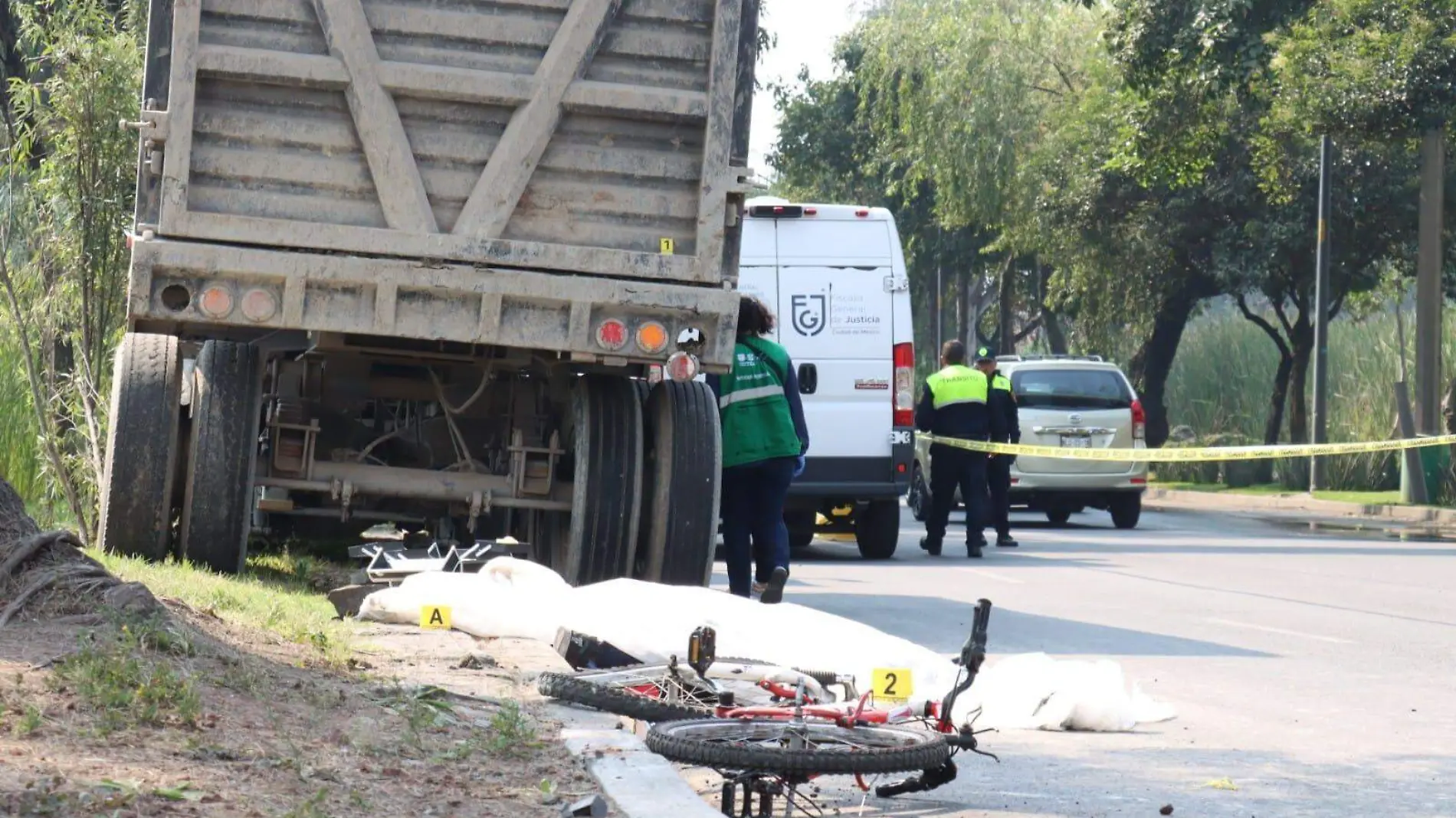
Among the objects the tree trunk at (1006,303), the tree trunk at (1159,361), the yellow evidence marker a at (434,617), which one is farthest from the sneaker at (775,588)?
the tree trunk at (1006,303)

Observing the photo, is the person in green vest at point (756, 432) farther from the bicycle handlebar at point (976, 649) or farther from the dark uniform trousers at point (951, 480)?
the dark uniform trousers at point (951, 480)

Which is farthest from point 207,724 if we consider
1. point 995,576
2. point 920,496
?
point 920,496

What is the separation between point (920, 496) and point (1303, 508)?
294 inches

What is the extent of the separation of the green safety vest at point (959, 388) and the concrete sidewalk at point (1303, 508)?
775cm

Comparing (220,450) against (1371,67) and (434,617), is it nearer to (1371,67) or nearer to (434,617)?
(434,617)

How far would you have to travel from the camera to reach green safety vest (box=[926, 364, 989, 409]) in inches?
703

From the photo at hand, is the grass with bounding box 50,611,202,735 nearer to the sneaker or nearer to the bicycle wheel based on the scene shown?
the bicycle wheel

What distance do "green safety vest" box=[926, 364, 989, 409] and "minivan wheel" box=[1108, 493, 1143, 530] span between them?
5.20 meters

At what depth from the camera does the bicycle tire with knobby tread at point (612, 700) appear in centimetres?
595

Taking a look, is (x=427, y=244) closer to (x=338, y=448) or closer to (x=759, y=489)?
(x=338, y=448)

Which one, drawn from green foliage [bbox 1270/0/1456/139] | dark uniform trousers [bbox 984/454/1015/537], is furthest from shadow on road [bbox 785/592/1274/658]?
green foliage [bbox 1270/0/1456/139]

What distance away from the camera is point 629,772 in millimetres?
5332

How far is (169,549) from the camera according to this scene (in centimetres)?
1021

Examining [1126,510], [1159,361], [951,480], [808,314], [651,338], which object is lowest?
[1126,510]
